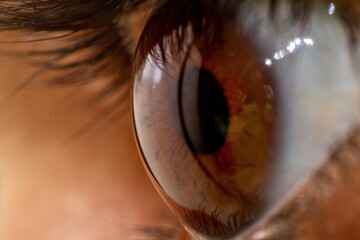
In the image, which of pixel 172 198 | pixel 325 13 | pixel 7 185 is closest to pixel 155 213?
pixel 172 198

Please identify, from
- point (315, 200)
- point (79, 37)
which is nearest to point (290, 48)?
point (315, 200)

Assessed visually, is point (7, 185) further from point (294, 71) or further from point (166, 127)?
point (294, 71)

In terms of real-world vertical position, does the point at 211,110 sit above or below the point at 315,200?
above

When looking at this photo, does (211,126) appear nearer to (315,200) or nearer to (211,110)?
(211,110)

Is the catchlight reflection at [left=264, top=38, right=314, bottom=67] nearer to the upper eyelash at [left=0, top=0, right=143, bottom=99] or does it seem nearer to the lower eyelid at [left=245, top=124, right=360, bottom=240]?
the lower eyelid at [left=245, top=124, right=360, bottom=240]

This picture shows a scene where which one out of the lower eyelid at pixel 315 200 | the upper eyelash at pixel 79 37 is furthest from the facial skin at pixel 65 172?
the lower eyelid at pixel 315 200

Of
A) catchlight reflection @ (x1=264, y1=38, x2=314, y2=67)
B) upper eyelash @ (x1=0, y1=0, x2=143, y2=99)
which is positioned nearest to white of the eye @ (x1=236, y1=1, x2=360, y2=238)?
catchlight reflection @ (x1=264, y1=38, x2=314, y2=67)

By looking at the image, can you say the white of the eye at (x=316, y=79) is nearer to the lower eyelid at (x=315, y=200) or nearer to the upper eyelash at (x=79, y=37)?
the lower eyelid at (x=315, y=200)
